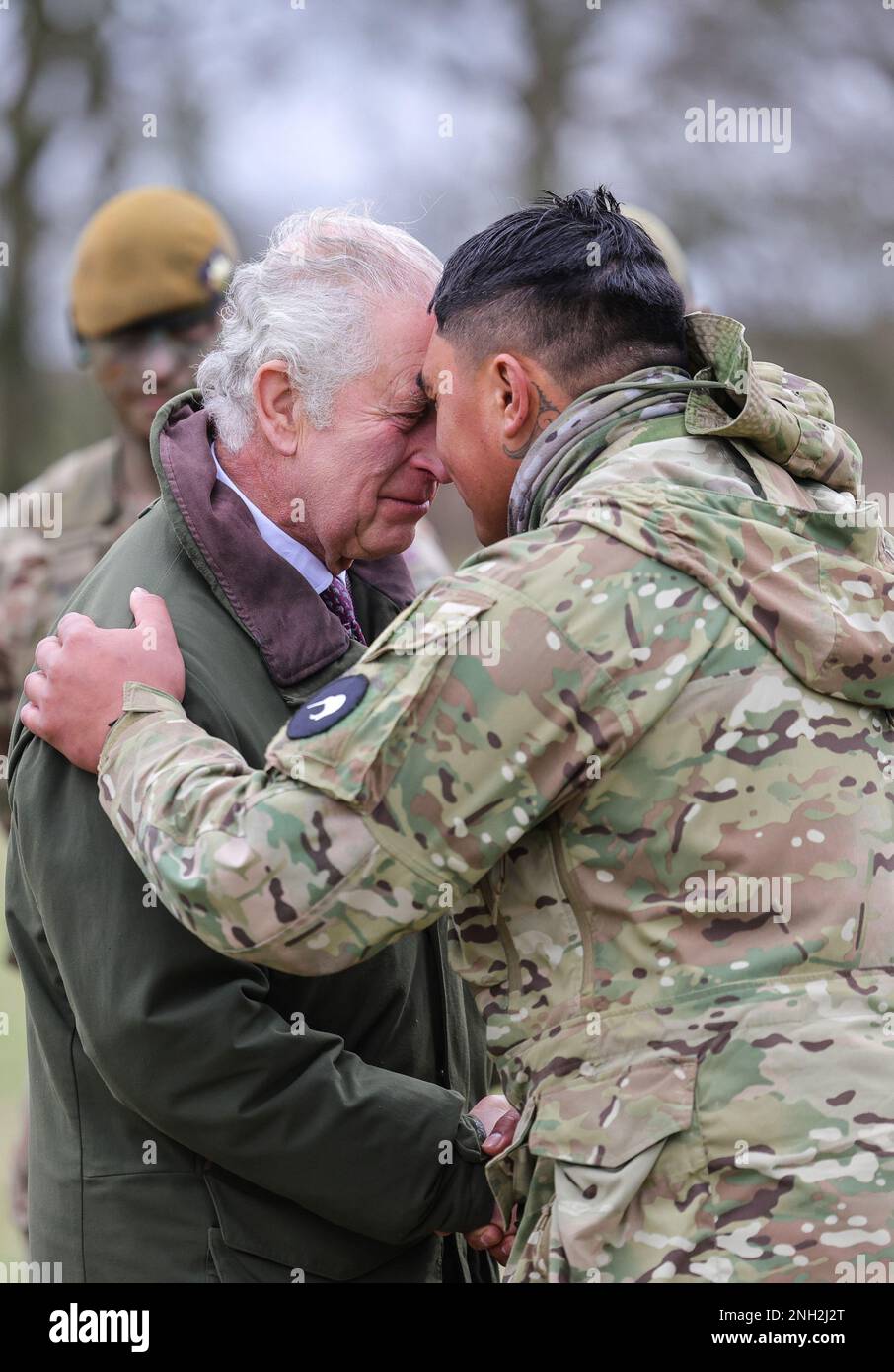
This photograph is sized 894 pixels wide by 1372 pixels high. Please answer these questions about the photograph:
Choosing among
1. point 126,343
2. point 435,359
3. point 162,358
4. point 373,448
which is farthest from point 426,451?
point 126,343

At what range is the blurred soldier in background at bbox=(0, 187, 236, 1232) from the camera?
19.1 ft

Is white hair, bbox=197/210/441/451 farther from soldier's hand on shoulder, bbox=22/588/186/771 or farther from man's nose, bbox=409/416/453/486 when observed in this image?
soldier's hand on shoulder, bbox=22/588/186/771

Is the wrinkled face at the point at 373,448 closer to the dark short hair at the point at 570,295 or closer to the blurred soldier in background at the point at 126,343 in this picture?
the dark short hair at the point at 570,295

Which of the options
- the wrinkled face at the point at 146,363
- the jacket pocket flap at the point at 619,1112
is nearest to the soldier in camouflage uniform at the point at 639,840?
the jacket pocket flap at the point at 619,1112

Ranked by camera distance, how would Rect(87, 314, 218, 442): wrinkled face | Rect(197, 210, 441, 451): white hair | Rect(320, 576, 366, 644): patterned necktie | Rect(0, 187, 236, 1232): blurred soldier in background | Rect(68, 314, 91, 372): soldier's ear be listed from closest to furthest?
Rect(197, 210, 441, 451): white hair, Rect(320, 576, 366, 644): patterned necktie, Rect(0, 187, 236, 1232): blurred soldier in background, Rect(87, 314, 218, 442): wrinkled face, Rect(68, 314, 91, 372): soldier's ear

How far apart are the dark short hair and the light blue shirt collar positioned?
57cm

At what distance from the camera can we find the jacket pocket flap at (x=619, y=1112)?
208cm

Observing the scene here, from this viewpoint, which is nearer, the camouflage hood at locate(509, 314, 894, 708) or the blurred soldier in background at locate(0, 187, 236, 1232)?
the camouflage hood at locate(509, 314, 894, 708)

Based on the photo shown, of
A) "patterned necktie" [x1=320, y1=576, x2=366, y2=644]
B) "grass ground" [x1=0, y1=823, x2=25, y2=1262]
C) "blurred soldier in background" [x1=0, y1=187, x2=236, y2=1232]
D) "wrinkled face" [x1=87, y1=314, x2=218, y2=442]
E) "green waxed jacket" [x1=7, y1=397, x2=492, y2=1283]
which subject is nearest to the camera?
"green waxed jacket" [x1=7, y1=397, x2=492, y2=1283]

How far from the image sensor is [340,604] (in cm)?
308

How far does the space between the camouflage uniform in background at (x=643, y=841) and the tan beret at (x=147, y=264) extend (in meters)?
4.35

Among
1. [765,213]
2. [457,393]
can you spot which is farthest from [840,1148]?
[765,213]

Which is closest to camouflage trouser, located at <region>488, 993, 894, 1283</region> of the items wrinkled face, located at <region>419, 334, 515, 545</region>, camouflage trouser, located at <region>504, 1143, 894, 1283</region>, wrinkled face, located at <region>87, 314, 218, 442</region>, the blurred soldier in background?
camouflage trouser, located at <region>504, 1143, 894, 1283</region>

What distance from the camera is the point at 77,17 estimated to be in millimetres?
11156
